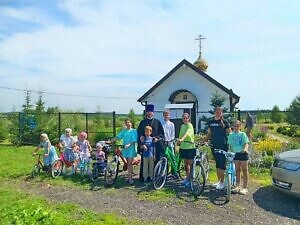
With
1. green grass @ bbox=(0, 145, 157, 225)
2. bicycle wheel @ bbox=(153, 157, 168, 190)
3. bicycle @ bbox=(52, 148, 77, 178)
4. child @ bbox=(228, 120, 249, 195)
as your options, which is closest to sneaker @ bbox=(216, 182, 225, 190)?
child @ bbox=(228, 120, 249, 195)

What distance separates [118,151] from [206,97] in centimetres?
1249

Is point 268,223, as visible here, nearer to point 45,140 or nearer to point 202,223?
point 202,223

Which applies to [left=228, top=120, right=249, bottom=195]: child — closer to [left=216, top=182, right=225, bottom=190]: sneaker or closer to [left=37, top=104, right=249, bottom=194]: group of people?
[left=37, top=104, right=249, bottom=194]: group of people

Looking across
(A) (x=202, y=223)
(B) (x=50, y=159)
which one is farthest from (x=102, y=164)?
(A) (x=202, y=223)

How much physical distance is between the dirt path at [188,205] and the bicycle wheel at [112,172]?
382 millimetres

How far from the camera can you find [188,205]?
7.70 metres

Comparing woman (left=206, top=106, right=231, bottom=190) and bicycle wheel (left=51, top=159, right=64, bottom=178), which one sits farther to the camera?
bicycle wheel (left=51, top=159, right=64, bottom=178)

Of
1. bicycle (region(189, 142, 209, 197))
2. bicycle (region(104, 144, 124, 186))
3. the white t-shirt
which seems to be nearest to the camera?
bicycle (region(189, 142, 209, 197))

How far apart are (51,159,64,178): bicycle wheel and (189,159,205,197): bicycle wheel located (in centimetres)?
425

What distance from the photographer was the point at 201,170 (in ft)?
27.4

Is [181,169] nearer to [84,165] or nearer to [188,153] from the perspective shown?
[188,153]

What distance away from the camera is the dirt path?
688 cm

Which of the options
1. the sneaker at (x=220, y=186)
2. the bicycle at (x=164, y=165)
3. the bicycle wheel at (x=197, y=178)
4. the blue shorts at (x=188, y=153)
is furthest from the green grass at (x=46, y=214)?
the blue shorts at (x=188, y=153)

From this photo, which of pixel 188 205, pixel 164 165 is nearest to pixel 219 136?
pixel 164 165
